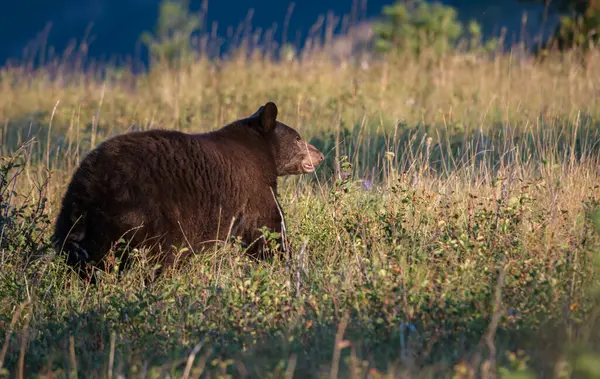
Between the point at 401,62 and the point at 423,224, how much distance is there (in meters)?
8.43

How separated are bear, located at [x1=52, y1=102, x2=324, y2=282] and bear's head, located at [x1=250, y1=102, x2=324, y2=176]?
0.27m

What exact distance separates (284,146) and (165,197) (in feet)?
5.81

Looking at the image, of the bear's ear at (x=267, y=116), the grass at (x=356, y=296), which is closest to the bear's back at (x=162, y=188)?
the grass at (x=356, y=296)

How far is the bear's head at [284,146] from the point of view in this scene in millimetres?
6852

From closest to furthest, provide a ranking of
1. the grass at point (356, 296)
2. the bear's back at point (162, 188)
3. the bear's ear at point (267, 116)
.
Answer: the grass at point (356, 296) < the bear's back at point (162, 188) < the bear's ear at point (267, 116)

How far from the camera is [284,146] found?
23.0ft

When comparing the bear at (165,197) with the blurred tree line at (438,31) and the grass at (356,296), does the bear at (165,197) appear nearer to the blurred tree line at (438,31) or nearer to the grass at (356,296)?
the grass at (356,296)

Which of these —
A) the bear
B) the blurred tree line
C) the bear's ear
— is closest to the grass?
the bear

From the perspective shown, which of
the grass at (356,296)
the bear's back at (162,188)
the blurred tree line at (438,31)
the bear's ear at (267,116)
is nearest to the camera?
the grass at (356,296)

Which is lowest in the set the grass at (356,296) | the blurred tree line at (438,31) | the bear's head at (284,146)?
the grass at (356,296)

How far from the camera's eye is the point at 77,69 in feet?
46.5

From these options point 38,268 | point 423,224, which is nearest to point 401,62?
point 423,224

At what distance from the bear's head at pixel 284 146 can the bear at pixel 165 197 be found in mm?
267

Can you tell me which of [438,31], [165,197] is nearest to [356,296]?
[165,197]
